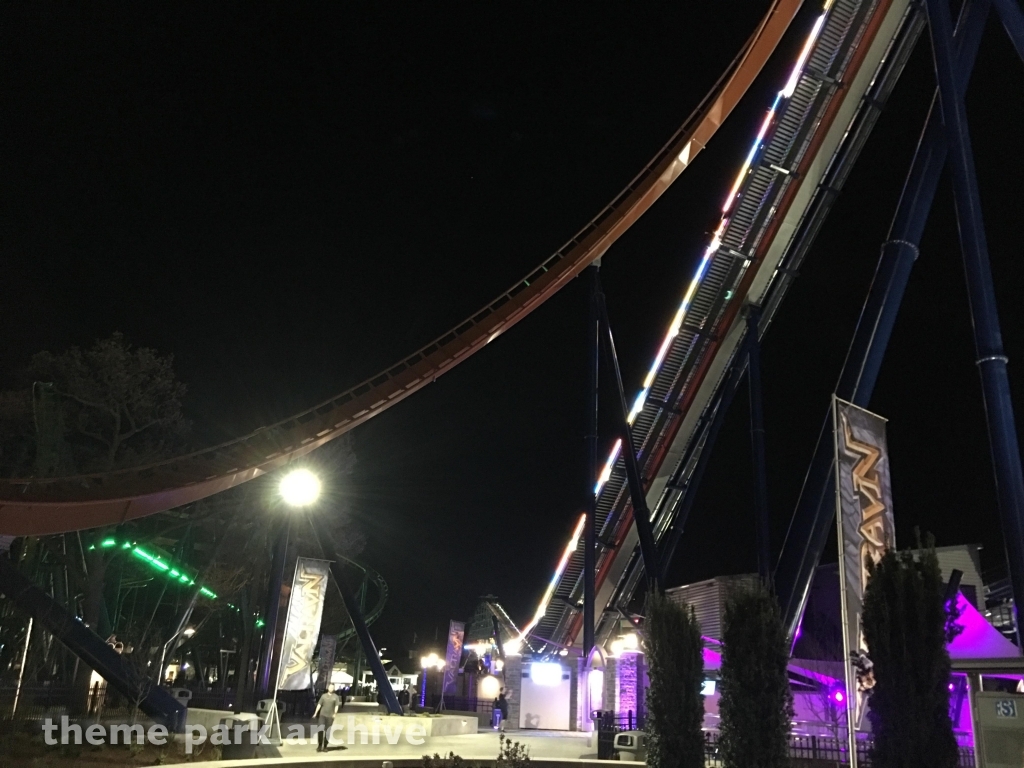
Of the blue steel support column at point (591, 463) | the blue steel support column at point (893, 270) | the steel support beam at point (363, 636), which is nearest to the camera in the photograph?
the blue steel support column at point (893, 270)

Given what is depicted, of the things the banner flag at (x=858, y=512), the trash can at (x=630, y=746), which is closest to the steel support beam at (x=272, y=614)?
the trash can at (x=630, y=746)

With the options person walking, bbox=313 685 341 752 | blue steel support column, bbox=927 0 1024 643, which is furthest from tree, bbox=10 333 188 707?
blue steel support column, bbox=927 0 1024 643

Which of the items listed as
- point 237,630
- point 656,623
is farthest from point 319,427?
point 237,630

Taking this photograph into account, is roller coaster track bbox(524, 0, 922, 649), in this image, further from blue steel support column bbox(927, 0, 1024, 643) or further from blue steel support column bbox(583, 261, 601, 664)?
blue steel support column bbox(927, 0, 1024, 643)

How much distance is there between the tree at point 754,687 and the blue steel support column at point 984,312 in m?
3.07

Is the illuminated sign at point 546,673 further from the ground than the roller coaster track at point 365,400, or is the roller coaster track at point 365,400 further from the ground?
the roller coaster track at point 365,400

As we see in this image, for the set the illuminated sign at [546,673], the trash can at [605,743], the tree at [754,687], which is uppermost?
the tree at [754,687]

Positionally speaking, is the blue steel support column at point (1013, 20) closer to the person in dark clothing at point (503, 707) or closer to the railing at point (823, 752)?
the railing at point (823, 752)

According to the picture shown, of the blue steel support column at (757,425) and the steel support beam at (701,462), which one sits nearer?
the blue steel support column at (757,425)

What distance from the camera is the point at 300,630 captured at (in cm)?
1556

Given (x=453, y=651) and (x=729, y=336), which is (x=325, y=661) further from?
(x=729, y=336)

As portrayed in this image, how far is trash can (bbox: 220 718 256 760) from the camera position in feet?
48.6

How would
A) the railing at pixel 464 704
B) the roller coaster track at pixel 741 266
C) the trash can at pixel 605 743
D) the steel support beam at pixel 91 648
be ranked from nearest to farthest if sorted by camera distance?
1. the steel support beam at pixel 91 648
2. the trash can at pixel 605 743
3. the roller coaster track at pixel 741 266
4. the railing at pixel 464 704

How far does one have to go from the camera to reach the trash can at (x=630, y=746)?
17.3 m
